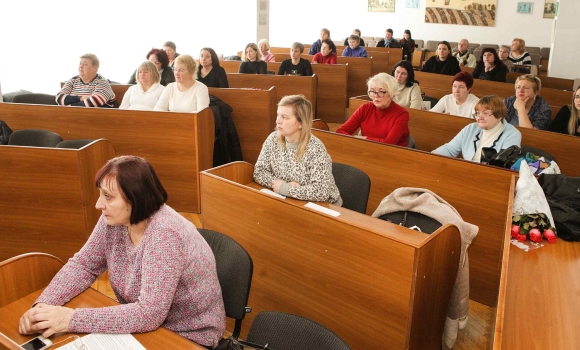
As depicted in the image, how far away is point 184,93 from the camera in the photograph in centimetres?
486

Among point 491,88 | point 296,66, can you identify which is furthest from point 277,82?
point 491,88

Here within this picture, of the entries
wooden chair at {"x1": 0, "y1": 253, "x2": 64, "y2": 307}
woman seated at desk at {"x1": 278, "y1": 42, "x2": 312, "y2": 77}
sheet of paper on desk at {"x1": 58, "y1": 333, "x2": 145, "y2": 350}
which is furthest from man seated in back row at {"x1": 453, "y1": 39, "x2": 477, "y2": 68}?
sheet of paper on desk at {"x1": 58, "y1": 333, "x2": 145, "y2": 350}

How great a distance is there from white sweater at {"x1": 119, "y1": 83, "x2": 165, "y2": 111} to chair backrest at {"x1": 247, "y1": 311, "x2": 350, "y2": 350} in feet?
11.8

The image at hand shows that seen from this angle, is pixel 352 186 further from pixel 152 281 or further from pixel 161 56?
pixel 161 56

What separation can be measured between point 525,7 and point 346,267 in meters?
11.6

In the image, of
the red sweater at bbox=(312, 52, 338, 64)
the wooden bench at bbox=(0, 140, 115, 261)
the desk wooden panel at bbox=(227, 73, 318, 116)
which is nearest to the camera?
the wooden bench at bbox=(0, 140, 115, 261)

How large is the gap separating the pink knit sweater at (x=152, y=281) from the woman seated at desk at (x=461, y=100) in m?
3.52

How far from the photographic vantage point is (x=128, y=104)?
497cm

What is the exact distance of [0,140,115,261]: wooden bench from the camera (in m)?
3.45

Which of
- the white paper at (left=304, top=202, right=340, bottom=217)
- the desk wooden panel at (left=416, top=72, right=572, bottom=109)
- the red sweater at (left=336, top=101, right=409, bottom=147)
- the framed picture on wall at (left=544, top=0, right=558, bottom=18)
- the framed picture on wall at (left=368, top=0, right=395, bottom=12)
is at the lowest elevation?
the white paper at (left=304, top=202, right=340, bottom=217)

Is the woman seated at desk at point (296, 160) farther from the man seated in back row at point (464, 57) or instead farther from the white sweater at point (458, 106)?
the man seated in back row at point (464, 57)

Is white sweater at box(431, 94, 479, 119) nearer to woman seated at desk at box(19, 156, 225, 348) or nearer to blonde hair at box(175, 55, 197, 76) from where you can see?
blonde hair at box(175, 55, 197, 76)

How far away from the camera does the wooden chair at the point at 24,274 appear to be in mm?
1853

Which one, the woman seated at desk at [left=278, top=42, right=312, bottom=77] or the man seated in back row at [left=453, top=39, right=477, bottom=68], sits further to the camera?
the man seated in back row at [left=453, top=39, right=477, bottom=68]
